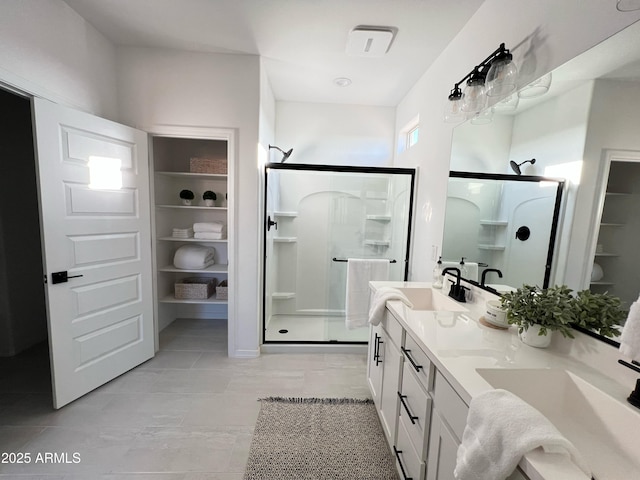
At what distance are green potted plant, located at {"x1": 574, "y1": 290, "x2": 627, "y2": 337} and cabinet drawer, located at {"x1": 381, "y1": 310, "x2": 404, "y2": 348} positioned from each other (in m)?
0.71

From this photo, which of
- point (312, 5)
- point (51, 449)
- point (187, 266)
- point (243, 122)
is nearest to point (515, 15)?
point (312, 5)

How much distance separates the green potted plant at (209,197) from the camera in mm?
2789

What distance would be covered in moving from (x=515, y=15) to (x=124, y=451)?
326 centimetres

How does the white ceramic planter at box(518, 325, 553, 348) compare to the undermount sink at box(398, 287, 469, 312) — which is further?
the undermount sink at box(398, 287, 469, 312)

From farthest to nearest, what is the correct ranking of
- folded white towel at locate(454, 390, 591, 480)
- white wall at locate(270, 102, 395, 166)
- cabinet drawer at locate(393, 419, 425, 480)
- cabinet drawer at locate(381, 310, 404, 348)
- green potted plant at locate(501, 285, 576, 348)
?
white wall at locate(270, 102, 395, 166) < cabinet drawer at locate(381, 310, 404, 348) < cabinet drawer at locate(393, 419, 425, 480) < green potted plant at locate(501, 285, 576, 348) < folded white towel at locate(454, 390, 591, 480)

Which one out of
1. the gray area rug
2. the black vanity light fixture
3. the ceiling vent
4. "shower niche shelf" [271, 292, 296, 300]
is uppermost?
the ceiling vent

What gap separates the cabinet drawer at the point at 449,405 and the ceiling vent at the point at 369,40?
2.18 m

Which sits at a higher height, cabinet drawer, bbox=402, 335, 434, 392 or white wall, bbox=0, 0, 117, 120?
white wall, bbox=0, 0, 117, 120

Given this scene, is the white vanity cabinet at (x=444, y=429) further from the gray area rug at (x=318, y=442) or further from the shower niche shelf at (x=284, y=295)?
the shower niche shelf at (x=284, y=295)

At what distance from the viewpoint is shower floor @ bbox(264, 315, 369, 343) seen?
2.74 m

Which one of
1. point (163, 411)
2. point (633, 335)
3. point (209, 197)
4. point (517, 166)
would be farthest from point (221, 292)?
point (633, 335)

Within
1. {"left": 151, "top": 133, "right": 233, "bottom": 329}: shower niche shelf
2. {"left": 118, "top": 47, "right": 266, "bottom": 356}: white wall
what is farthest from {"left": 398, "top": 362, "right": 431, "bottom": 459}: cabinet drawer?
{"left": 151, "top": 133, "right": 233, "bottom": 329}: shower niche shelf

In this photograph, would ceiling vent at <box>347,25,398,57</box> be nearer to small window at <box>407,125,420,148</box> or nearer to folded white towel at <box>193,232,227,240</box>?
small window at <box>407,125,420,148</box>

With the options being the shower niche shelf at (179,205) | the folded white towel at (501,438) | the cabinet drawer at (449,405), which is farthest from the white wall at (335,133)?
the folded white towel at (501,438)
